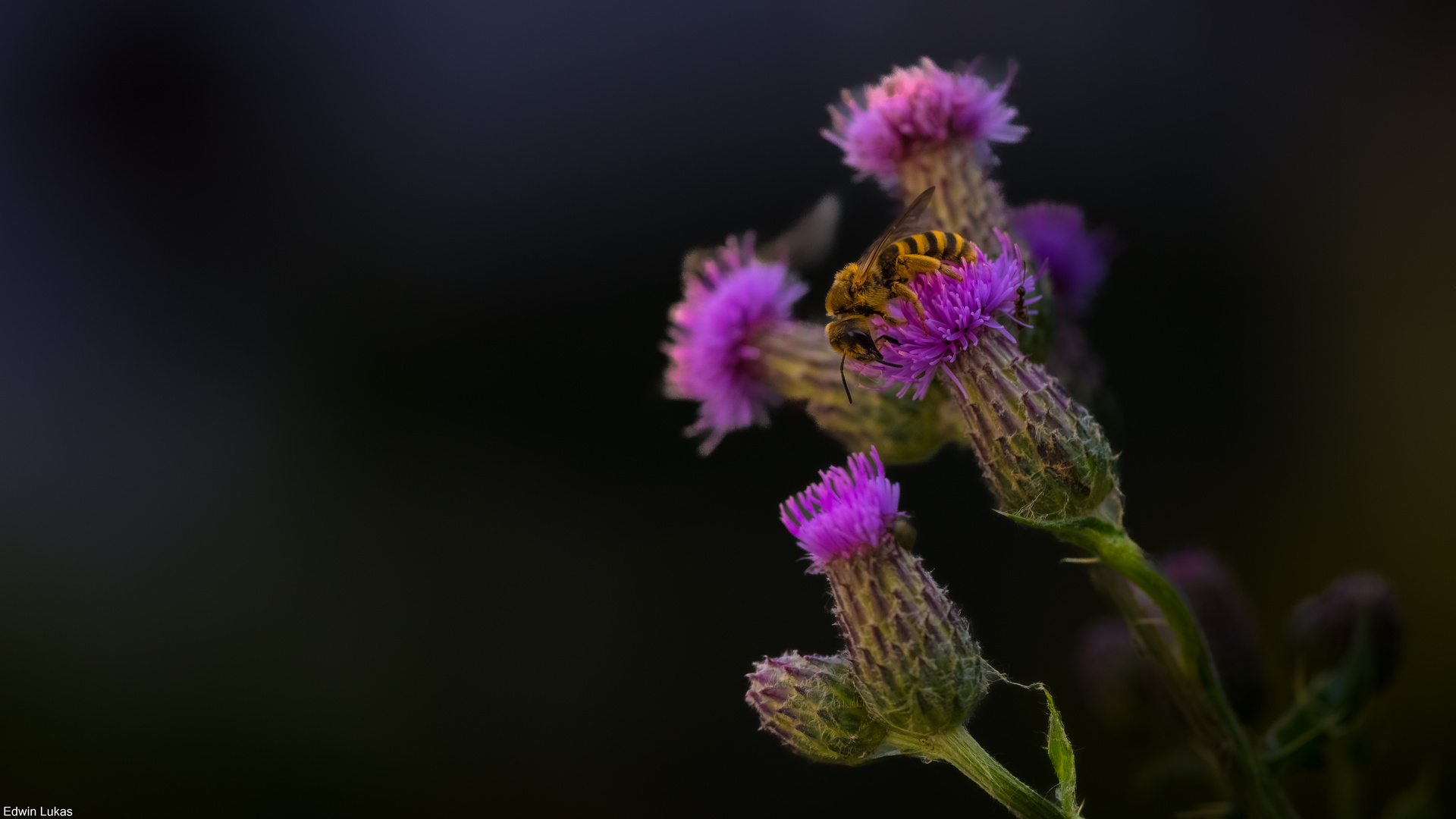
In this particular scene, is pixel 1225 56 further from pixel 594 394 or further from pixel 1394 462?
pixel 594 394

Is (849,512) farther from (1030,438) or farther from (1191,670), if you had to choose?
(1191,670)

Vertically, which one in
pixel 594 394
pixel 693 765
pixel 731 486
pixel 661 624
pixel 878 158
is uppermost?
pixel 594 394

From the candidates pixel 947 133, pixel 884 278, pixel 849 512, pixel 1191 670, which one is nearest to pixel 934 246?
pixel 884 278

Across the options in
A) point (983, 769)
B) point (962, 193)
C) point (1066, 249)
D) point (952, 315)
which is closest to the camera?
point (983, 769)

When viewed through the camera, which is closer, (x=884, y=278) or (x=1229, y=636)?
(x=884, y=278)

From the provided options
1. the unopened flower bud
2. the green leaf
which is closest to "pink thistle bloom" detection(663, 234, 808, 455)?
the green leaf

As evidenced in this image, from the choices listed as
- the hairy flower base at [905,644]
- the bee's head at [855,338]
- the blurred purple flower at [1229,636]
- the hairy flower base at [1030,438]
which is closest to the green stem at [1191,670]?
the hairy flower base at [1030,438]

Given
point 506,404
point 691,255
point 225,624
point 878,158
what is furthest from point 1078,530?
point 225,624
